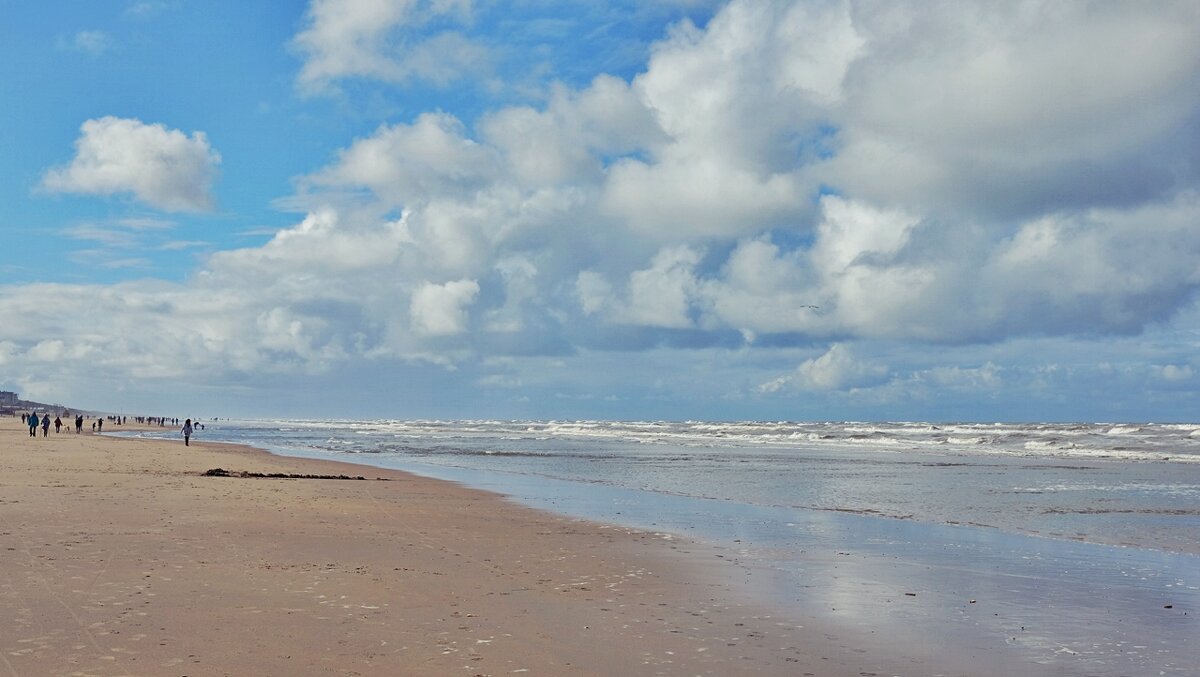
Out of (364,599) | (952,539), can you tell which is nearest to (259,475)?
(364,599)

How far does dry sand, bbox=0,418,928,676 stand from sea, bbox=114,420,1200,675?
1.43m

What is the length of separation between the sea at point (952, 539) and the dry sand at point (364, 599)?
1432 millimetres

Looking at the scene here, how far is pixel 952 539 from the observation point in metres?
17.8

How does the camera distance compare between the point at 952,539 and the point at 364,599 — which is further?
the point at 952,539

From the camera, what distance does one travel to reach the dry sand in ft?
26.5

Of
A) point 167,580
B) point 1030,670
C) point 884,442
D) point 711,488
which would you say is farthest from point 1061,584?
point 884,442

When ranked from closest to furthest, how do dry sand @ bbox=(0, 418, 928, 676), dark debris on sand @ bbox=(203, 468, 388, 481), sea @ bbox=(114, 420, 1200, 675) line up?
dry sand @ bbox=(0, 418, 928, 676) < sea @ bbox=(114, 420, 1200, 675) < dark debris on sand @ bbox=(203, 468, 388, 481)

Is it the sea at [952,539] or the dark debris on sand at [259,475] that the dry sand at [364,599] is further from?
the dark debris on sand at [259,475]

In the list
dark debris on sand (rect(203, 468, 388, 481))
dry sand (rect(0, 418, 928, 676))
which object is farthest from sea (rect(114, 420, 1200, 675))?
dark debris on sand (rect(203, 468, 388, 481))

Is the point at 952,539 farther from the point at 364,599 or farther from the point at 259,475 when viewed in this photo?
the point at 259,475

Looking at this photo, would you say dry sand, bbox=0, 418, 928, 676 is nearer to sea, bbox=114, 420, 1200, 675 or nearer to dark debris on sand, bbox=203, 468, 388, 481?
sea, bbox=114, 420, 1200, 675

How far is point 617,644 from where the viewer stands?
351 inches

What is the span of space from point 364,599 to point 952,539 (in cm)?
1217

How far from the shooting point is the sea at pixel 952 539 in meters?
9.73
